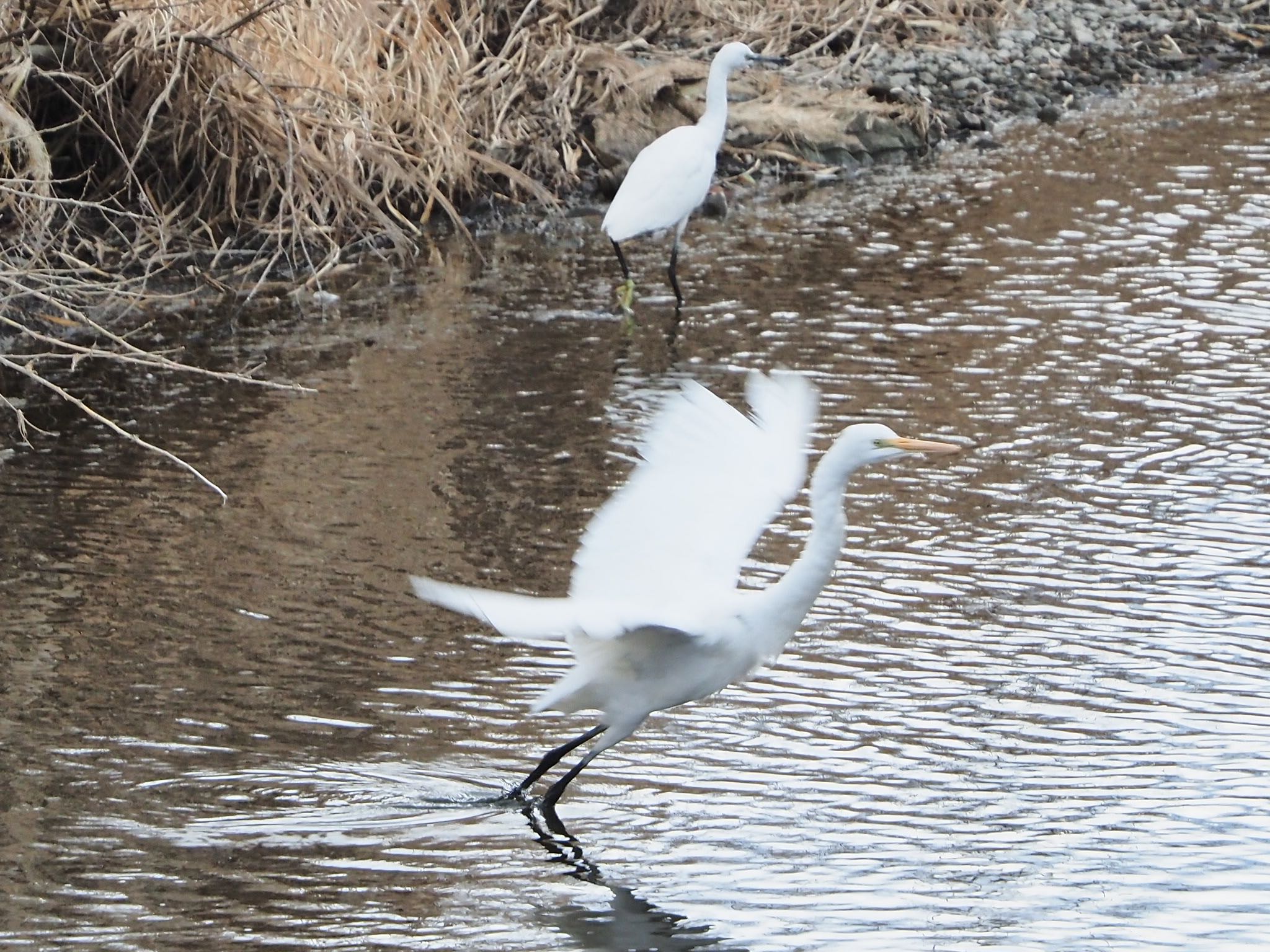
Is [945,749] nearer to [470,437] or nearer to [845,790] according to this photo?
[845,790]

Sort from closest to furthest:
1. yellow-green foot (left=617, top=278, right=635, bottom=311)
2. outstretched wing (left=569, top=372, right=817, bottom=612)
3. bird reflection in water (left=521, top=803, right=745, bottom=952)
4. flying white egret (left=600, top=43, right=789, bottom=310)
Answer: bird reflection in water (left=521, top=803, right=745, bottom=952) → outstretched wing (left=569, top=372, right=817, bottom=612) → yellow-green foot (left=617, top=278, right=635, bottom=311) → flying white egret (left=600, top=43, right=789, bottom=310)

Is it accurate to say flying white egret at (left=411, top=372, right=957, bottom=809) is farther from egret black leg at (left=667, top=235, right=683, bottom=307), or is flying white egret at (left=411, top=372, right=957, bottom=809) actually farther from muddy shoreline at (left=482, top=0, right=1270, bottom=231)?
muddy shoreline at (left=482, top=0, right=1270, bottom=231)

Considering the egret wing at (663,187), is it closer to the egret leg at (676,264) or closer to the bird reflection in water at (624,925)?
the egret leg at (676,264)

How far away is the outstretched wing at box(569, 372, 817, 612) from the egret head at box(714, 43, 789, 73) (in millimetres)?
5815

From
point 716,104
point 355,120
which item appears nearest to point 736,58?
point 716,104

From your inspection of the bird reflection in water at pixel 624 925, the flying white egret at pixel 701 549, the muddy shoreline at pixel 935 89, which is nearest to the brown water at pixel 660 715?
the bird reflection in water at pixel 624 925

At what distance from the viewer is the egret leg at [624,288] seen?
29.0 ft

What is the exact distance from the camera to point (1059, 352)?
25.5 feet

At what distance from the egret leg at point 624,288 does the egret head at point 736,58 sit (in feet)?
4.29

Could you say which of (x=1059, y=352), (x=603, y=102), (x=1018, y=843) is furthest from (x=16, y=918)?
(x=603, y=102)

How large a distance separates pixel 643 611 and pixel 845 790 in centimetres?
85

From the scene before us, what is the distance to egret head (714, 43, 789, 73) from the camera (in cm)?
976

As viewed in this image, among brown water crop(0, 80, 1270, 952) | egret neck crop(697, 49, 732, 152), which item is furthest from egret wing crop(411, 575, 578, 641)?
egret neck crop(697, 49, 732, 152)

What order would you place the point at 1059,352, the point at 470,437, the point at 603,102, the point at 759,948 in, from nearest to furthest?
1. the point at 759,948
2. the point at 470,437
3. the point at 1059,352
4. the point at 603,102
